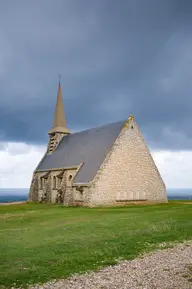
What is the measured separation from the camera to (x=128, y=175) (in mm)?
41219

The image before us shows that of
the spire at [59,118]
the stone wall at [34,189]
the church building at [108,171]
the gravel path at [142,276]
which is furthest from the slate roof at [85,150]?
the gravel path at [142,276]

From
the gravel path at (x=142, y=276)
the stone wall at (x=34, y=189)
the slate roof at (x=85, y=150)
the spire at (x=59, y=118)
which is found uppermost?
the spire at (x=59, y=118)

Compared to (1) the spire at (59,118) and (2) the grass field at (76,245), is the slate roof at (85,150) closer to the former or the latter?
(1) the spire at (59,118)

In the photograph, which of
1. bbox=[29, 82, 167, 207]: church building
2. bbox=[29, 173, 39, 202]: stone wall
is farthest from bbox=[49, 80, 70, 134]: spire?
bbox=[29, 173, 39, 202]: stone wall

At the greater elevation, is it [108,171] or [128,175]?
[108,171]

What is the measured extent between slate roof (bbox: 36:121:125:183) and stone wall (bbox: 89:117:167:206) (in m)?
0.95

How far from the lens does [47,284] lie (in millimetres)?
10359

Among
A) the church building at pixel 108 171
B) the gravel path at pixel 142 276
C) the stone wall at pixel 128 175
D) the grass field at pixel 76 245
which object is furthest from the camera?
the church building at pixel 108 171

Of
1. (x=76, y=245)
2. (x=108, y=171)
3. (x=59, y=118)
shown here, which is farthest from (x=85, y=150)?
(x=76, y=245)

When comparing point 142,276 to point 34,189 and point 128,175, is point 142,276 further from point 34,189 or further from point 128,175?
point 34,189

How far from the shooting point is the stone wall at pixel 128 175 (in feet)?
128

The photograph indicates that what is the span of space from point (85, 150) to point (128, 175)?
7.23 meters

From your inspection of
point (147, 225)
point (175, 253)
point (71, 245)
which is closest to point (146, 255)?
point (175, 253)

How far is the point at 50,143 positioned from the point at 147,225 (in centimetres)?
3972
